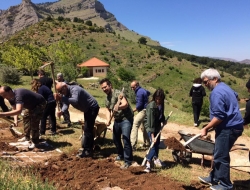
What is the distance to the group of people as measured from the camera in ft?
13.4

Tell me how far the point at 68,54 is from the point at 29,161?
1413 inches

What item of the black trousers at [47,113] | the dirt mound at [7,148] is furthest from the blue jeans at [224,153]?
the black trousers at [47,113]

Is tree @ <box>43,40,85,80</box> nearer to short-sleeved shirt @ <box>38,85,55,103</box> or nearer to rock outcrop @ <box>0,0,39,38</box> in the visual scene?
short-sleeved shirt @ <box>38,85,55,103</box>

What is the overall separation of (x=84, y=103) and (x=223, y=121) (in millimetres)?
2947

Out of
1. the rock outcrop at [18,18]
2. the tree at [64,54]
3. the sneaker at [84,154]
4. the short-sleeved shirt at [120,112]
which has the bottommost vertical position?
the sneaker at [84,154]

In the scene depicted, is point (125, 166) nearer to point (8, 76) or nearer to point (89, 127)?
point (89, 127)

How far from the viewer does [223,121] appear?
13.5ft

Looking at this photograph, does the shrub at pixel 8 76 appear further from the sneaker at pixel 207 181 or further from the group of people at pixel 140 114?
the sneaker at pixel 207 181

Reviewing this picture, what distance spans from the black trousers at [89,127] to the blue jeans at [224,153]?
9.15 ft

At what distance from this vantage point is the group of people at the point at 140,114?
409 cm

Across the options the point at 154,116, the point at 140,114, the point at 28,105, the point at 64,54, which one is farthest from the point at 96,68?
the point at 154,116

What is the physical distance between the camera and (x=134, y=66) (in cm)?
5866

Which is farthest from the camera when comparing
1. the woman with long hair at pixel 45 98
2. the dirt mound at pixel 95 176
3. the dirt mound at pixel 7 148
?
the woman with long hair at pixel 45 98

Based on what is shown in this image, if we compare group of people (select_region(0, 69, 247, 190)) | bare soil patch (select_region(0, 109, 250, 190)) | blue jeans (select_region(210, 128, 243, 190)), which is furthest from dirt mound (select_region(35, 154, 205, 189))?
blue jeans (select_region(210, 128, 243, 190))
